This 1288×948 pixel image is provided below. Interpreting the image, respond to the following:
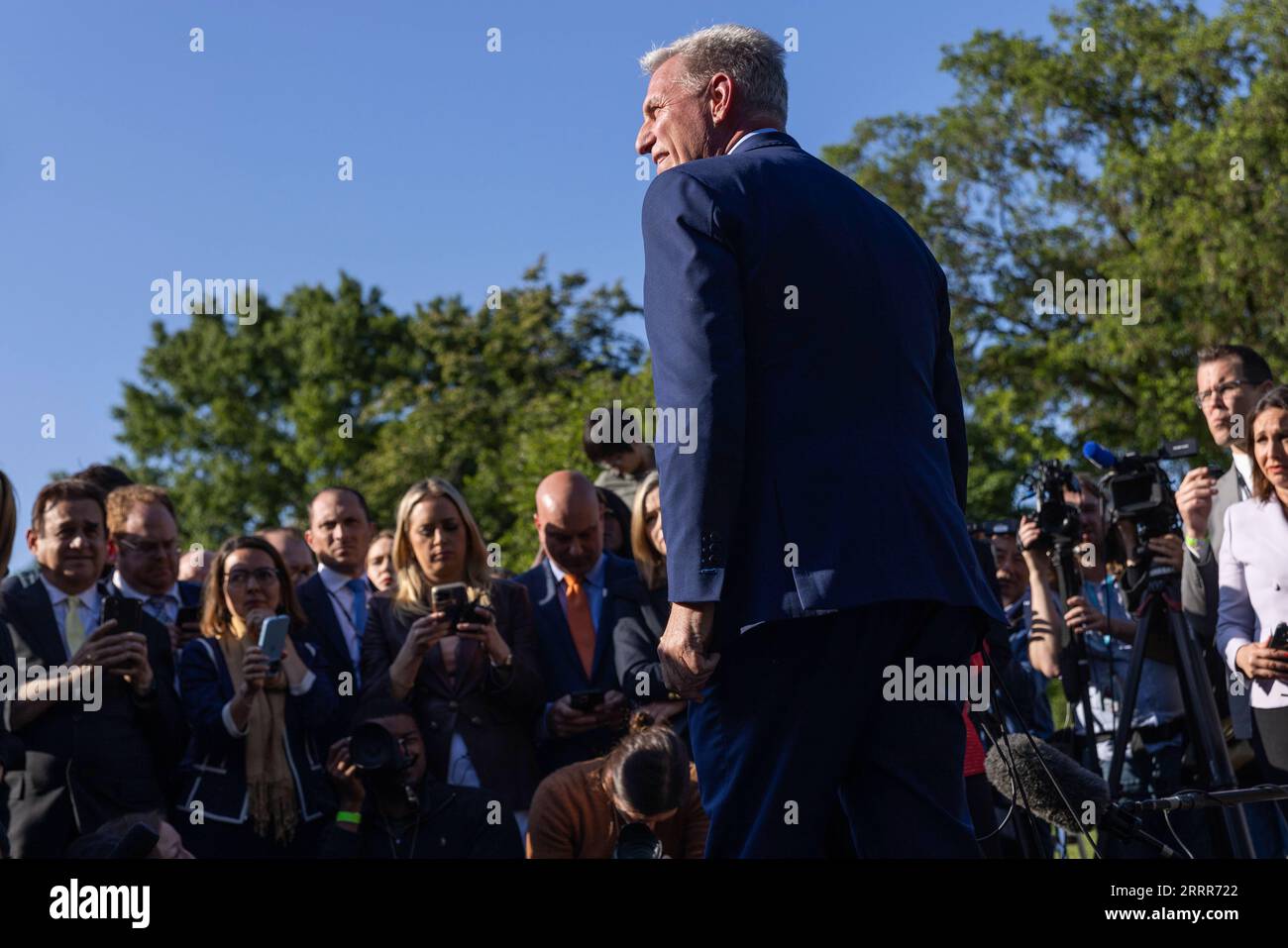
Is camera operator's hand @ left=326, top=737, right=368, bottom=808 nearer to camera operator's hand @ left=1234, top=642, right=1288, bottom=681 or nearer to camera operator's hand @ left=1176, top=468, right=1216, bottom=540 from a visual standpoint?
camera operator's hand @ left=1234, top=642, right=1288, bottom=681

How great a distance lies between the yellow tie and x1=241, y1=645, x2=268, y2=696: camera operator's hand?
590mm

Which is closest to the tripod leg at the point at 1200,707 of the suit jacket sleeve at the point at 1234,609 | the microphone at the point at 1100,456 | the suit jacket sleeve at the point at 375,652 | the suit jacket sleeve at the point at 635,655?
the suit jacket sleeve at the point at 1234,609

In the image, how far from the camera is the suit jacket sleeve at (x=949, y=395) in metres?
3.45

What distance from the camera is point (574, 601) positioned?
6.34 meters

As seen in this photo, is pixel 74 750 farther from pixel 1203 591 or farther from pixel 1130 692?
pixel 1203 591

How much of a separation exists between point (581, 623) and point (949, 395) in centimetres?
307

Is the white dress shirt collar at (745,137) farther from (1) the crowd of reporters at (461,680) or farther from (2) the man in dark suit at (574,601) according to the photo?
(2) the man in dark suit at (574,601)

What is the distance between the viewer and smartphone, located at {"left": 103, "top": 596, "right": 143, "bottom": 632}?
5473 millimetres

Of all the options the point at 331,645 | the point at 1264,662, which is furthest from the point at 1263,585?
the point at 331,645

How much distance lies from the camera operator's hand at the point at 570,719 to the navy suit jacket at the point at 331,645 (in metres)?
A: 0.83
